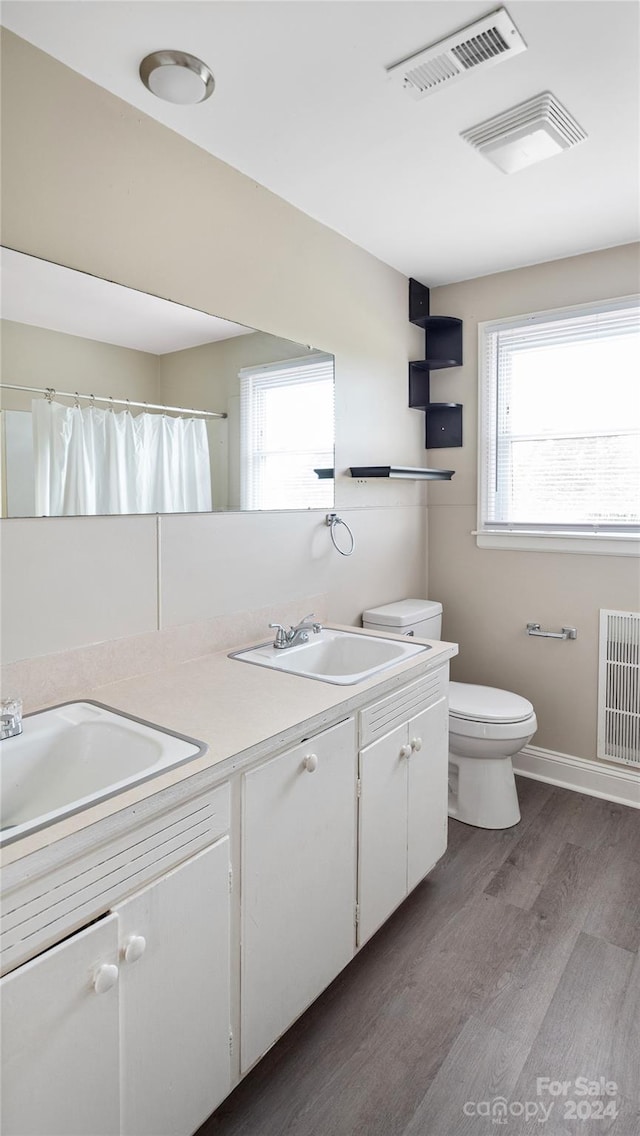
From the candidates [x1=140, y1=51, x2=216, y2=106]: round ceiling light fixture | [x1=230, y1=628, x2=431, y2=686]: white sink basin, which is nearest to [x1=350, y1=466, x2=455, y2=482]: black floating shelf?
[x1=230, y1=628, x2=431, y2=686]: white sink basin

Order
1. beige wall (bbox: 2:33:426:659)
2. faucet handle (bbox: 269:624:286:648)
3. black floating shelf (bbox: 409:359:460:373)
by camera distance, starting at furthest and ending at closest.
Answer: black floating shelf (bbox: 409:359:460:373) < faucet handle (bbox: 269:624:286:648) < beige wall (bbox: 2:33:426:659)

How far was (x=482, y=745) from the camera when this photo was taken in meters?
2.50

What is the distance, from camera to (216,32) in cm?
146

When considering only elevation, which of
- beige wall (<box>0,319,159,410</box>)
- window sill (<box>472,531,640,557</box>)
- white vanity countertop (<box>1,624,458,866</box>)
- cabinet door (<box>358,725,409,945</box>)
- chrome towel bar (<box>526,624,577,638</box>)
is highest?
beige wall (<box>0,319,159,410</box>)

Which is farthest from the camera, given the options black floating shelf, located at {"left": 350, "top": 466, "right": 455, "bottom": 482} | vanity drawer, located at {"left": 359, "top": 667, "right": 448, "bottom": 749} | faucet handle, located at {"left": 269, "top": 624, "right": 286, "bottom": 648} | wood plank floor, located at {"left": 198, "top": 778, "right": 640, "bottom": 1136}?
black floating shelf, located at {"left": 350, "top": 466, "right": 455, "bottom": 482}

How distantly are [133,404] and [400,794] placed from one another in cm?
140

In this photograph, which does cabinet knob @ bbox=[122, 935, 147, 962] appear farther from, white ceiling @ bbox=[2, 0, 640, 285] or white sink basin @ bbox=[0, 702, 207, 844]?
white ceiling @ bbox=[2, 0, 640, 285]

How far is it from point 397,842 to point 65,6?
232 centimetres

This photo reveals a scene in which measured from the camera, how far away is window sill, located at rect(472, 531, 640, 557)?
274 cm

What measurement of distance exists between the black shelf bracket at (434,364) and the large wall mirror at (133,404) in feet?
3.28

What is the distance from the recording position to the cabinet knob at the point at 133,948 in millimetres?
1024

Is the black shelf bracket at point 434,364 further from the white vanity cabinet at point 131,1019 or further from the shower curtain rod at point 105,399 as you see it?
the white vanity cabinet at point 131,1019

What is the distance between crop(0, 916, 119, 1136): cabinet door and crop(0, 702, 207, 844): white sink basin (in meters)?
0.31

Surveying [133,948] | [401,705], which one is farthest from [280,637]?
[133,948]
